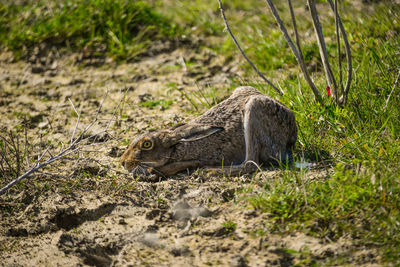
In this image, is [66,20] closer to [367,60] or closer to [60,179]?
[60,179]

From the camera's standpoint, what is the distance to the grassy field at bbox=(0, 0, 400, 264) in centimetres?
334

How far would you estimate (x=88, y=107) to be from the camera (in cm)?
636

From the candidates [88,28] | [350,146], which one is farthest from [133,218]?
[88,28]

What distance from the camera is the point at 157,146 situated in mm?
4383

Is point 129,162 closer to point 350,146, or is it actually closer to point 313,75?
point 350,146

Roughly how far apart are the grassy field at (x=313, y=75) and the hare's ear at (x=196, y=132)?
2.71ft

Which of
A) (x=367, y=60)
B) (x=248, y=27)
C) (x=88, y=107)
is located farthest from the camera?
(x=248, y=27)

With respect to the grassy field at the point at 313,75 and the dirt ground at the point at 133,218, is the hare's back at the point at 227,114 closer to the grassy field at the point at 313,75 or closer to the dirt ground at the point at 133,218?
the dirt ground at the point at 133,218

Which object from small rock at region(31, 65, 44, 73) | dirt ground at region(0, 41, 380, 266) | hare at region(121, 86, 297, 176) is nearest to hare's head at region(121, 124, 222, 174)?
hare at region(121, 86, 297, 176)

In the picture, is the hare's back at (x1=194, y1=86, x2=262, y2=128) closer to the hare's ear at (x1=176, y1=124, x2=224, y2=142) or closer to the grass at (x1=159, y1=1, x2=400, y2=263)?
the hare's ear at (x1=176, y1=124, x2=224, y2=142)

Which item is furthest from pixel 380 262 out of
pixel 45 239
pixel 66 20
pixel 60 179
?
pixel 66 20

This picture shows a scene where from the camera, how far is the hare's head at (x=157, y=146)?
4363 millimetres

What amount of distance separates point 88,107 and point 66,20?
218 cm

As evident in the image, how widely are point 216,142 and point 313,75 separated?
210 centimetres
